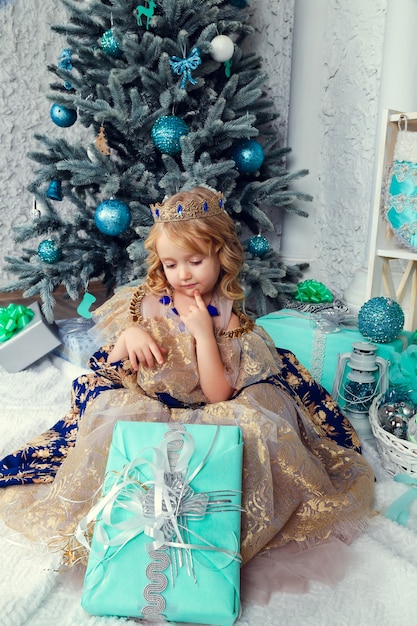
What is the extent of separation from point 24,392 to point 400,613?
4.18 ft

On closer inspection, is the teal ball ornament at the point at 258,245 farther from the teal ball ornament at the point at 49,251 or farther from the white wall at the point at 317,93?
the teal ball ornament at the point at 49,251

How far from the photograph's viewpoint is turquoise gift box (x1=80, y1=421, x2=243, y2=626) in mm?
784

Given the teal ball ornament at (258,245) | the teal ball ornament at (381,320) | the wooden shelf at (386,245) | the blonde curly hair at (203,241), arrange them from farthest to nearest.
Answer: the teal ball ornament at (258,245) → the wooden shelf at (386,245) → the teal ball ornament at (381,320) → the blonde curly hair at (203,241)

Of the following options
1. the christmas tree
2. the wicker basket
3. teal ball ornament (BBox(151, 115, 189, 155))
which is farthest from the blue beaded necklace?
teal ball ornament (BBox(151, 115, 189, 155))

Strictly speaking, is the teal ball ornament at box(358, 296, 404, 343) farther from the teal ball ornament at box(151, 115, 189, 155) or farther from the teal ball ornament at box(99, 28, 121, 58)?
the teal ball ornament at box(99, 28, 121, 58)

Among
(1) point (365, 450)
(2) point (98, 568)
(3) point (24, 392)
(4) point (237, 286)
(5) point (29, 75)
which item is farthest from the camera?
(5) point (29, 75)

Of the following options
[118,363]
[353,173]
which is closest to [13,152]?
[353,173]

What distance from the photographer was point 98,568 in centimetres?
80

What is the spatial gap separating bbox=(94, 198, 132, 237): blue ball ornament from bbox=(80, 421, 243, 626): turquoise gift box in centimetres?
100

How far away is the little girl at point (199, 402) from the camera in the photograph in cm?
97

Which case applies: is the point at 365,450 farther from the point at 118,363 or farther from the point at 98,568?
the point at 98,568

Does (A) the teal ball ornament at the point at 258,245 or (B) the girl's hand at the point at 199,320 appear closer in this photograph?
(B) the girl's hand at the point at 199,320
